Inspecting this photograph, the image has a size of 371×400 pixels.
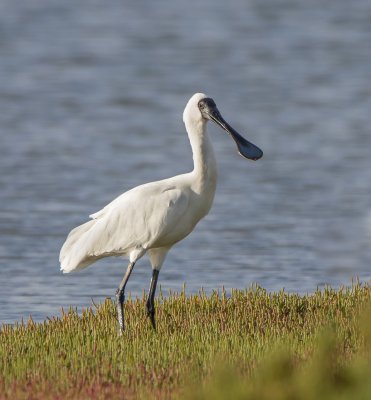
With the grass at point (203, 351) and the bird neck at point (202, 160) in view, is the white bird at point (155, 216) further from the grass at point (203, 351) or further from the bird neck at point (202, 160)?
the grass at point (203, 351)

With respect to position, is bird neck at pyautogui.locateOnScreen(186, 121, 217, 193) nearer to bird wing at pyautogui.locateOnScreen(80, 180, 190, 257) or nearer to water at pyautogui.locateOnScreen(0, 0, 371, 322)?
bird wing at pyautogui.locateOnScreen(80, 180, 190, 257)

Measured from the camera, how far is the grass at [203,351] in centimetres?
721

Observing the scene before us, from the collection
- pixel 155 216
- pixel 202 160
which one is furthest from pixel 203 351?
pixel 202 160

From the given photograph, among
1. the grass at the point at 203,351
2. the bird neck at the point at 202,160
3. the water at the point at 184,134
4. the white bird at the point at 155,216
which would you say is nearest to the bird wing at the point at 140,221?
the white bird at the point at 155,216

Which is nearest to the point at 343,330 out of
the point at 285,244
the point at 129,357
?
the point at 129,357

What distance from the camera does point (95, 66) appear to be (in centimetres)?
3281

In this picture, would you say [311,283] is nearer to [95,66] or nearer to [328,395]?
[328,395]

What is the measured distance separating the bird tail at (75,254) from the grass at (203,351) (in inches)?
16.4

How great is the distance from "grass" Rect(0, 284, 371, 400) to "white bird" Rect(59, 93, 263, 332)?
0.51 m

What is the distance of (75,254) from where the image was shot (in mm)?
11633

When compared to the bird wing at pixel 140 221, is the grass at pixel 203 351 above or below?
below

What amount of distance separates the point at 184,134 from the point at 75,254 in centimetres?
1319

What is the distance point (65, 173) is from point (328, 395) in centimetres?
1459

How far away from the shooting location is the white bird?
36.9ft
